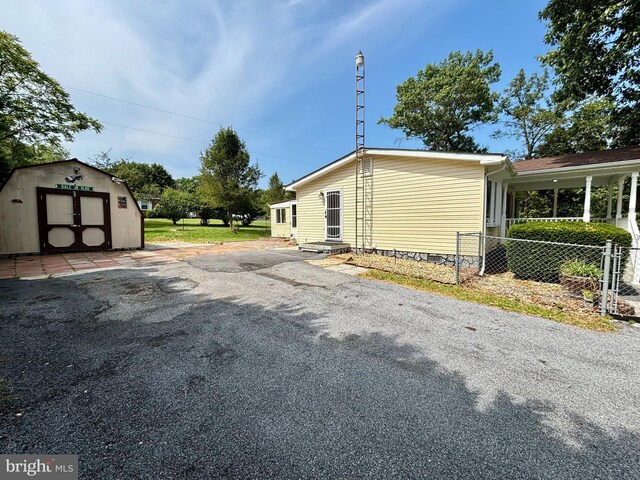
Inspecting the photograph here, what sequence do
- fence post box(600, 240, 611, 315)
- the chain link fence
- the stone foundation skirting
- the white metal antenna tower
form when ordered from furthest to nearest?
the white metal antenna tower, the stone foundation skirting, the chain link fence, fence post box(600, 240, 611, 315)

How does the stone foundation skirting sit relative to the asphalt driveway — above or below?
above

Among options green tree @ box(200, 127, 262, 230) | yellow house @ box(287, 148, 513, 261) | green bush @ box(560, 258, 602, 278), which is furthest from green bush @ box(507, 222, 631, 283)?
green tree @ box(200, 127, 262, 230)

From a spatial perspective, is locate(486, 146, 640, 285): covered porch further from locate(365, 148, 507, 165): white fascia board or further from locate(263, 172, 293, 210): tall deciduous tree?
locate(263, 172, 293, 210): tall deciduous tree

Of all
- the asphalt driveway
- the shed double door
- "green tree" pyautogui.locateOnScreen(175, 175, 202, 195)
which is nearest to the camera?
the asphalt driveway

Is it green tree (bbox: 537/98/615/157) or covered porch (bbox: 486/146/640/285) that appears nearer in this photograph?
covered porch (bbox: 486/146/640/285)

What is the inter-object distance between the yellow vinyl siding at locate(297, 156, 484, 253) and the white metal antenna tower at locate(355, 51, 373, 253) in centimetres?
23

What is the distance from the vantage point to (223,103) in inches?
671

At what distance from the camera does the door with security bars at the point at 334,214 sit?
10906 millimetres

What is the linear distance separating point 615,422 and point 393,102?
25.7m

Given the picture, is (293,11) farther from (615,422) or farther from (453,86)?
(453,86)

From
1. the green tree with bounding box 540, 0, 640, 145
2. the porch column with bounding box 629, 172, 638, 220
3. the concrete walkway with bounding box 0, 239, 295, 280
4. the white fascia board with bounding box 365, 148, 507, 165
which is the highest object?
the green tree with bounding box 540, 0, 640, 145

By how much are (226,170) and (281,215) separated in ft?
20.3

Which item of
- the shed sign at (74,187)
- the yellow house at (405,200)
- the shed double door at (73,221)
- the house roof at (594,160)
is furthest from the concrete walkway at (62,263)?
the house roof at (594,160)

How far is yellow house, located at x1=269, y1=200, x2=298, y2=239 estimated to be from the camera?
1739 centimetres
